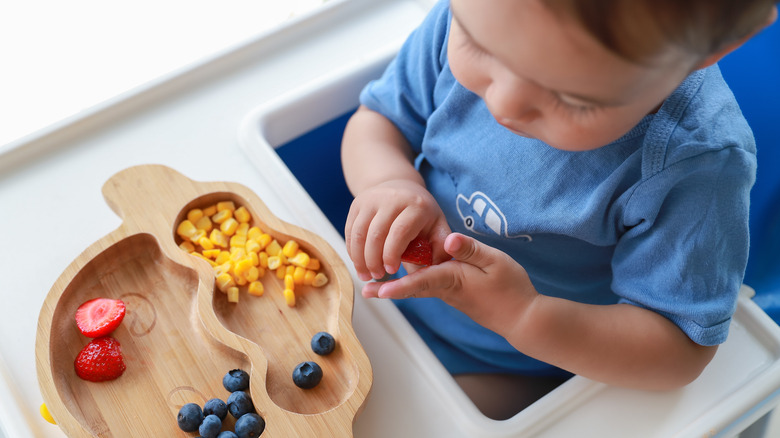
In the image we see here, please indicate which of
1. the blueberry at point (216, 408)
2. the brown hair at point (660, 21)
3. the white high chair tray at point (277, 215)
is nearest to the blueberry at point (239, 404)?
the blueberry at point (216, 408)

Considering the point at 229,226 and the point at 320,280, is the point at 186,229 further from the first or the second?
the point at 320,280

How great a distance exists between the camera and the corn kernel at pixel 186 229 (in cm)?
76

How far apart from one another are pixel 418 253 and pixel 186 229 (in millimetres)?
253

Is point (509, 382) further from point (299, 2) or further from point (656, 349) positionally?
point (299, 2)

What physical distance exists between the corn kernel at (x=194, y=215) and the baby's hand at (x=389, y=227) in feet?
0.53

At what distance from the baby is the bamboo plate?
A: 8 centimetres

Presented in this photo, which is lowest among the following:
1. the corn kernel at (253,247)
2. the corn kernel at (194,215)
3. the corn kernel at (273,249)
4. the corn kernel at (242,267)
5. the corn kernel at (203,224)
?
the corn kernel at (273,249)

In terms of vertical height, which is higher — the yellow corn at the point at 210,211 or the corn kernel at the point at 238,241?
the yellow corn at the point at 210,211

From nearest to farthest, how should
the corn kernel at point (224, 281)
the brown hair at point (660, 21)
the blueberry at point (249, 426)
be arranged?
the brown hair at point (660, 21) → the blueberry at point (249, 426) → the corn kernel at point (224, 281)

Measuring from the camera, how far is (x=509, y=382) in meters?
0.91

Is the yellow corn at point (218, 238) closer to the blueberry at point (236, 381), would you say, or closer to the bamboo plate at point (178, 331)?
the bamboo plate at point (178, 331)

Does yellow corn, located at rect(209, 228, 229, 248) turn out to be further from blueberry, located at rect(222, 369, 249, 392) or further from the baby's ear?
the baby's ear

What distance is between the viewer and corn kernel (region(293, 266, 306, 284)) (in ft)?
2.43

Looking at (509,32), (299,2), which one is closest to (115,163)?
(509,32)
